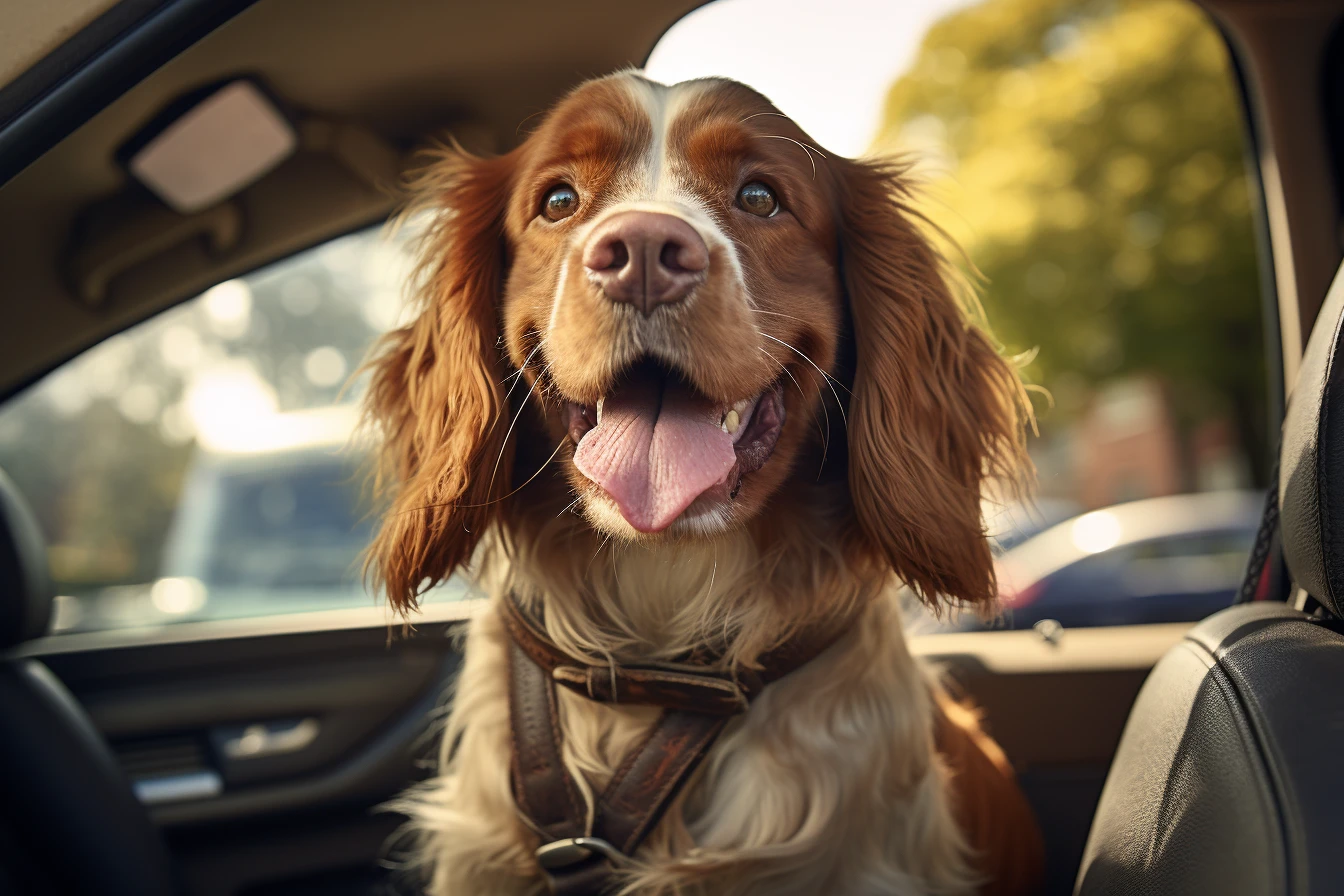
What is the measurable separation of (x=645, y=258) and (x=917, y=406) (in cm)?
63

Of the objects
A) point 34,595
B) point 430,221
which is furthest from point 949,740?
point 34,595

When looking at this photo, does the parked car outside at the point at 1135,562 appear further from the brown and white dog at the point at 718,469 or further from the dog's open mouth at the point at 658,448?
the dog's open mouth at the point at 658,448

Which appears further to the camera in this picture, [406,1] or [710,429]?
[406,1]

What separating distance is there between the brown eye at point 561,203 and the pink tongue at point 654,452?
0.39 m

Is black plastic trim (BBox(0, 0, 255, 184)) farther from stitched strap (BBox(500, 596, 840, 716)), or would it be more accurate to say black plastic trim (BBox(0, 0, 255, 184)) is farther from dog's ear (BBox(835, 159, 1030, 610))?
dog's ear (BBox(835, 159, 1030, 610))

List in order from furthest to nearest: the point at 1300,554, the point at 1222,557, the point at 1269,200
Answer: the point at 1222,557
the point at 1269,200
the point at 1300,554

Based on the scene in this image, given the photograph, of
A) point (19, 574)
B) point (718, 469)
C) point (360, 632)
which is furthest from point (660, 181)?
point (360, 632)

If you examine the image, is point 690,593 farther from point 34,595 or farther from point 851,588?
point 34,595

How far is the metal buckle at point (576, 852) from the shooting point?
1.68m

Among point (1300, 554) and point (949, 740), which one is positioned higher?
point (1300, 554)

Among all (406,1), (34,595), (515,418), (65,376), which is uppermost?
(406,1)

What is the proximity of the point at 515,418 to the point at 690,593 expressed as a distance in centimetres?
43

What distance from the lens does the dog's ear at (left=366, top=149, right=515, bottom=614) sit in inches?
72.6

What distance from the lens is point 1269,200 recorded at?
7.28 feet
